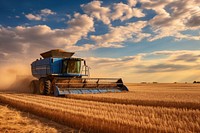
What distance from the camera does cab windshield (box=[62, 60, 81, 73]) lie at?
19.4 meters

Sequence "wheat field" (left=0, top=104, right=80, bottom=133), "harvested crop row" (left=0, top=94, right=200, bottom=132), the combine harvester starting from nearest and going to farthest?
"harvested crop row" (left=0, top=94, right=200, bottom=132) < "wheat field" (left=0, top=104, right=80, bottom=133) < the combine harvester

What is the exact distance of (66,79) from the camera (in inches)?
732

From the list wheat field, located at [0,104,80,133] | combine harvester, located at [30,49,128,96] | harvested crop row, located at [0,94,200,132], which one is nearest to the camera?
harvested crop row, located at [0,94,200,132]

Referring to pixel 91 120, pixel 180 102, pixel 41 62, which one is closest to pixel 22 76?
pixel 41 62

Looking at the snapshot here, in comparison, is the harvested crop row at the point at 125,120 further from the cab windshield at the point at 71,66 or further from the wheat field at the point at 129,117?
the cab windshield at the point at 71,66

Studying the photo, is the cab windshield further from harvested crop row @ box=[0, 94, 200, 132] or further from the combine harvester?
harvested crop row @ box=[0, 94, 200, 132]

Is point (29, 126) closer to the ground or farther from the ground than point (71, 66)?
closer to the ground

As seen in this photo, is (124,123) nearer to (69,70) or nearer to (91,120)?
(91,120)

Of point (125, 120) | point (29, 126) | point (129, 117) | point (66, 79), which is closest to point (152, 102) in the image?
point (129, 117)

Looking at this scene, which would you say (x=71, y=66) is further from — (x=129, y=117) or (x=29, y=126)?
(x=129, y=117)

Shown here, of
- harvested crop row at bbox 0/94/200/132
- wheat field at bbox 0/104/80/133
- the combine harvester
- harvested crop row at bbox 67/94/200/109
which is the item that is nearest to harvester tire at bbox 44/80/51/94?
the combine harvester

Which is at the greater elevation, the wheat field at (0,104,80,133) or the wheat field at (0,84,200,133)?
the wheat field at (0,84,200,133)

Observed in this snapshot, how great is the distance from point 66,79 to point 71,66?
53.7 inches

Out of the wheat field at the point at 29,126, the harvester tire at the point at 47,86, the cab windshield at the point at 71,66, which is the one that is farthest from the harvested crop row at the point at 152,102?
the cab windshield at the point at 71,66
